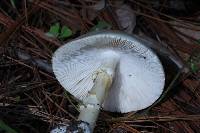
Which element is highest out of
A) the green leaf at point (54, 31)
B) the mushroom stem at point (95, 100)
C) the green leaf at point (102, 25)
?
the green leaf at point (102, 25)

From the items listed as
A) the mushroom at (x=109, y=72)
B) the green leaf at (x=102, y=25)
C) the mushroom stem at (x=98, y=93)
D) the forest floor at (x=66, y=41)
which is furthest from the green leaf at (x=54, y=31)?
the mushroom stem at (x=98, y=93)

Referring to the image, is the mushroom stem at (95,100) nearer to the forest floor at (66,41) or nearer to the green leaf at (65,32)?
the forest floor at (66,41)

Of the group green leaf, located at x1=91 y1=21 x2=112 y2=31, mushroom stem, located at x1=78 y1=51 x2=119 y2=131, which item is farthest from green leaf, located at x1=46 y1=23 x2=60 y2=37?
mushroom stem, located at x1=78 y1=51 x2=119 y2=131

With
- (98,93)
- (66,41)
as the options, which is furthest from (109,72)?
(66,41)

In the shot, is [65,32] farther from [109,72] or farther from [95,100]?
[95,100]

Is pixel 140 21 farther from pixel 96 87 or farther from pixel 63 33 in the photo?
pixel 96 87

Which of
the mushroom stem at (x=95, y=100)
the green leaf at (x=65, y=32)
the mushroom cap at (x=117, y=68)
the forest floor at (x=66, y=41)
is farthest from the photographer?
the green leaf at (x=65, y=32)

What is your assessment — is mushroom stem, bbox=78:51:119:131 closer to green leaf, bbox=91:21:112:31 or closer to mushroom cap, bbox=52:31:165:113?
mushroom cap, bbox=52:31:165:113
